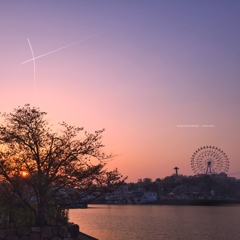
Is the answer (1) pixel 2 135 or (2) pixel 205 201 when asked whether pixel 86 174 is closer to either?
(1) pixel 2 135

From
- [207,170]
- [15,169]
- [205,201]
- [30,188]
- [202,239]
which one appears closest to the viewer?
[15,169]

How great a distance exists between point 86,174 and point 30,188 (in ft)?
13.4

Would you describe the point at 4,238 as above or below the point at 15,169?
below

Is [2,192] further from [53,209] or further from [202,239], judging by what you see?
[202,239]

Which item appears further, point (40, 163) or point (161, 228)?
point (161, 228)

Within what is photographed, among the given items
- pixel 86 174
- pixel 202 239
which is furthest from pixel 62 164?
pixel 202 239

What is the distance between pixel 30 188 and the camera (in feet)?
82.9

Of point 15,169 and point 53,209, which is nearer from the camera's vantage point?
point 15,169

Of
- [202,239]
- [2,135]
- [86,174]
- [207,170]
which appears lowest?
[202,239]

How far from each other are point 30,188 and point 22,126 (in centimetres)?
431

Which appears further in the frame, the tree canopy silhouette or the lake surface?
the lake surface

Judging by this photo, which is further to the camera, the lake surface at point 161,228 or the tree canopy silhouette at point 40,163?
the lake surface at point 161,228

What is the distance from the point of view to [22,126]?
24281mm

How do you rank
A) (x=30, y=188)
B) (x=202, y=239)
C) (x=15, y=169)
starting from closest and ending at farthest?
1. (x=15, y=169)
2. (x=30, y=188)
3. (x=202, y=239)
